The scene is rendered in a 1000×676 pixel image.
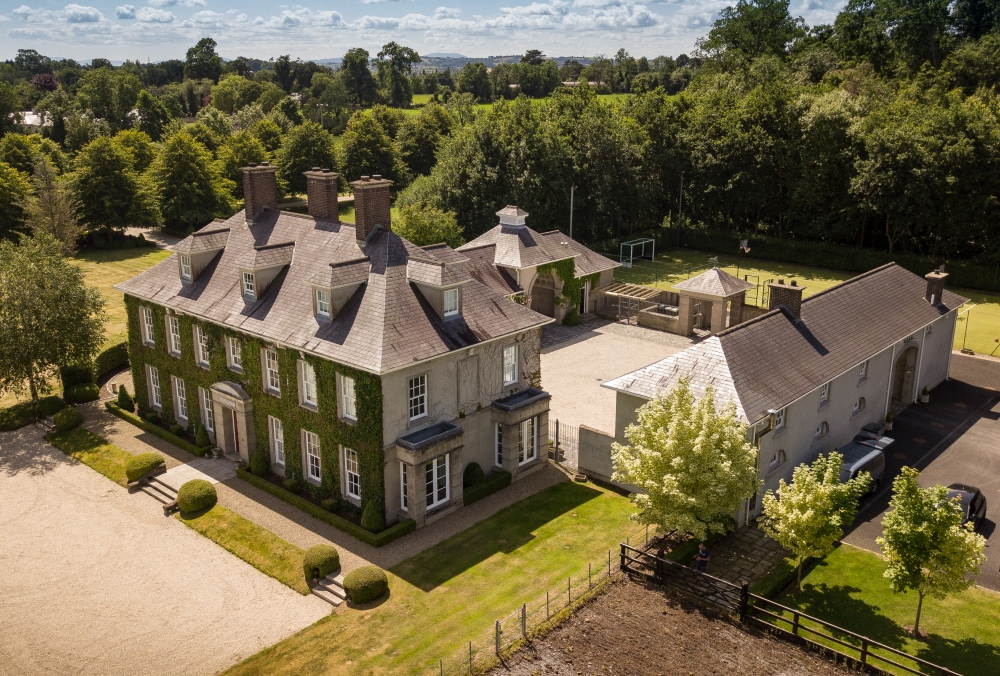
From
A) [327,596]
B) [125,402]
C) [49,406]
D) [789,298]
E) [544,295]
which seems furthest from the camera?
[544,295]

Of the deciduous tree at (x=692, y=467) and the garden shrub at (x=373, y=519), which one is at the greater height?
the deciduous tree at (x=692, y=467)

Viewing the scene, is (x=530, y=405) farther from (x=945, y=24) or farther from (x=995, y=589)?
(x=945, y=24)

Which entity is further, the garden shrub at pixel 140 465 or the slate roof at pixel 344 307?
the garden shrub at pixel 140 465

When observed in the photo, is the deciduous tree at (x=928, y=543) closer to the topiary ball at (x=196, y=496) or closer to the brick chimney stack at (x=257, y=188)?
the topiary ball at (x=196, y=496)

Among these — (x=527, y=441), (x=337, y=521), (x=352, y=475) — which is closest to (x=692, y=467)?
(x=527, y=441)

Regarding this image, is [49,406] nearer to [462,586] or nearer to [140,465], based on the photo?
[140,465]

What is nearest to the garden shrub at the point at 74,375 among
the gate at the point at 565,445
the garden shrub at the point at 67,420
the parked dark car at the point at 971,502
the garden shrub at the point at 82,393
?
the garden shrub at the point at 82,393

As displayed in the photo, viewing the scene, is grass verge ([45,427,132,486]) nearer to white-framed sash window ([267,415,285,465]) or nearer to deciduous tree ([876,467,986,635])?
white-framed sash window ([267,415,285,465])
